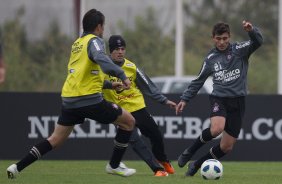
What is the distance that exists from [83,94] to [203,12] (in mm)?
27380

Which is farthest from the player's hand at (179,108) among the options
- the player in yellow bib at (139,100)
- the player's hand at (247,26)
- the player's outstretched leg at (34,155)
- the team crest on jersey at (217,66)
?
Result: the player's outstretched leg at (34,155)

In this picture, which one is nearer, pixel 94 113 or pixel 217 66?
pixel 94 113

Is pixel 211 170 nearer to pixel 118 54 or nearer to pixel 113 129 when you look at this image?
pixel 118 54

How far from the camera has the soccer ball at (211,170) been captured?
1385 centimetres

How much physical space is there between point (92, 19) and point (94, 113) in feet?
3.80

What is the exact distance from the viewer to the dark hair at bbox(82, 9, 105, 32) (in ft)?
43.7

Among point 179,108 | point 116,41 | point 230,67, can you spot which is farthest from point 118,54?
point 230,67

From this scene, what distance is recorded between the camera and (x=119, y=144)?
14.1 meters

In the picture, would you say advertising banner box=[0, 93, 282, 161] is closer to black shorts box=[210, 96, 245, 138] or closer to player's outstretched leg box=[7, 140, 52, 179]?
black shorts box=[210, 96, 245, 138]

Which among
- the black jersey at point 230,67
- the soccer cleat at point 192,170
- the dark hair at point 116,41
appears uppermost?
the dark hair at point 116,41

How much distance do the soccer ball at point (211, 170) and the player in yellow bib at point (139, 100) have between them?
947mm

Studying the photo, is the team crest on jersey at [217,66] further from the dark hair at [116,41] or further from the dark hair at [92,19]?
the dark hair at [92,19]

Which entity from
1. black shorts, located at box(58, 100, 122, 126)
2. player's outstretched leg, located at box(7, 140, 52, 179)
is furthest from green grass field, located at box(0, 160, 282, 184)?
black shorts, located at box(58, 100, 122, 126)

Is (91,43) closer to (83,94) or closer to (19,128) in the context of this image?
(83,94)
